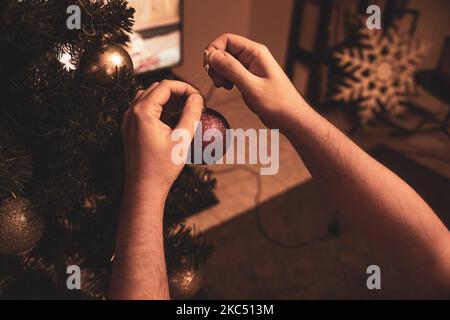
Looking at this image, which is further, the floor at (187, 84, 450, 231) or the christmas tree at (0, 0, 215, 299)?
the floor at (187, 84, 450, 231)

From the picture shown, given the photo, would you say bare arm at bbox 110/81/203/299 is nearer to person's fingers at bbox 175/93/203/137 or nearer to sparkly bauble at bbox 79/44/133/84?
person's fingers at bbox 175/93/203/137

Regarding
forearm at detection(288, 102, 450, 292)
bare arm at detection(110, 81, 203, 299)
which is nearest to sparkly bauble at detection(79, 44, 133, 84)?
bare arm at detection(110, 81, 203, 299)

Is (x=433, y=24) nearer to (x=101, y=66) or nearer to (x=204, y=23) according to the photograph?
(x=204, y=23)

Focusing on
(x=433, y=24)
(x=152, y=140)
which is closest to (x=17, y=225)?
(x=152, y=140)

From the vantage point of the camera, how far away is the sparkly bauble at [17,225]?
0.71 m

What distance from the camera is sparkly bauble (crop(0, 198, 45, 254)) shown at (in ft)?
2.34

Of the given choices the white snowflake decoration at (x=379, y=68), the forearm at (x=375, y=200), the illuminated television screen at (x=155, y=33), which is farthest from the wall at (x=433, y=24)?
the forearm at (x=375, y=200)

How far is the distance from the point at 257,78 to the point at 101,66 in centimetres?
31

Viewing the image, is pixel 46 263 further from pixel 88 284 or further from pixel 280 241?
pixel 280 241

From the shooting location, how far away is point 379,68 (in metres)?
2.79

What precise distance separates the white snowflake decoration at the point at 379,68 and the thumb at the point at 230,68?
2.19 m

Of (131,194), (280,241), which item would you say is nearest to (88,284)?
(131,194)

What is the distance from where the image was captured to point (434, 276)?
72cm

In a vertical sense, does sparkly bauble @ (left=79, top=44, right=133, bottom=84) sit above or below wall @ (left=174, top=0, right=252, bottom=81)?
above
